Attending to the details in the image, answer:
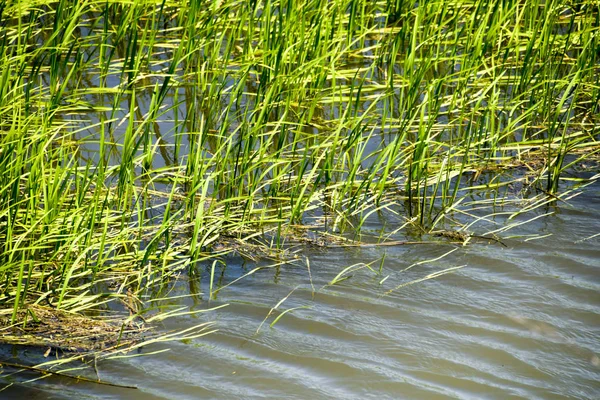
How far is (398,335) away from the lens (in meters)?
2.49

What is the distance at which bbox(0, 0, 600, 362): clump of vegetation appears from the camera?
2.76m

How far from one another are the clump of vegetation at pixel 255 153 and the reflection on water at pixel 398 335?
25 cm

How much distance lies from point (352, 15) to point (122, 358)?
244cm

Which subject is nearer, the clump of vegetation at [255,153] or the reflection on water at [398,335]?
the reflection on water at [398,335]

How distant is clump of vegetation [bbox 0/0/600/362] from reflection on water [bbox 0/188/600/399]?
0.81 ft

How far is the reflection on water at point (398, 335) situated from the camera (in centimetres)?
A: 225

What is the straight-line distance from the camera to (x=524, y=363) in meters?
2.34

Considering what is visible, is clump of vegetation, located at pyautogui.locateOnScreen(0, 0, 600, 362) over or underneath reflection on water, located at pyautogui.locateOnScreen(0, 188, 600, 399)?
over

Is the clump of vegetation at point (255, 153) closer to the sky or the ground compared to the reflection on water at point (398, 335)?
closer to the sky

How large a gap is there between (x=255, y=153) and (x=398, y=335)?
110 cm

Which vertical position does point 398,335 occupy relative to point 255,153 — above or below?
below

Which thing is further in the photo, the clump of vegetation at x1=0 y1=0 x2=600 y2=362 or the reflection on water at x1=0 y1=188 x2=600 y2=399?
the clump of vegetation at x1=0 y1=0 x2=600 y2=362

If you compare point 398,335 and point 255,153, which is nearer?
point 398,335

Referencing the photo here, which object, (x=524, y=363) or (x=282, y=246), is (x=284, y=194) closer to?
(x=282, y=246)
